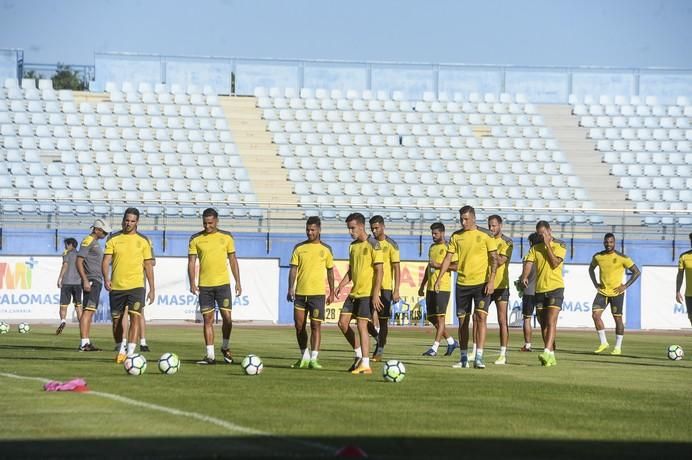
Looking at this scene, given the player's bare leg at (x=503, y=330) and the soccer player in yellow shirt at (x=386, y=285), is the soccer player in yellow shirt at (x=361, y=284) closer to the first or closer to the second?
the soccer player in yellow shirt at (x=386, y=285)

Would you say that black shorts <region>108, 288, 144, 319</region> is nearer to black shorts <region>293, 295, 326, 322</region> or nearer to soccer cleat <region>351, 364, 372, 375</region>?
black shorts <region>293, 295, 326, 322</region>

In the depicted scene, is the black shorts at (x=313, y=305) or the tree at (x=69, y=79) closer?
the black shorts at (x=313, y=305)

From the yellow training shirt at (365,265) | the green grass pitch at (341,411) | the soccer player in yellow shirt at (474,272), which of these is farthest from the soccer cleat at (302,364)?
the soccer player in yellow shirt at (474,272)

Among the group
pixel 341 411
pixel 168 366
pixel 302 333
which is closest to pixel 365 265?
pixel 302 333

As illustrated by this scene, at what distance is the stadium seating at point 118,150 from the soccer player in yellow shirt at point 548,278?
1875 centimetres

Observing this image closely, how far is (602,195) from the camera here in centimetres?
4472

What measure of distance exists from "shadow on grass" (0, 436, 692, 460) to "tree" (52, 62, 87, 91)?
38.7 meters

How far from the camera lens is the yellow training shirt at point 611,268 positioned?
81.0ft

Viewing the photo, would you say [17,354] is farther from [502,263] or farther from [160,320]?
[160,320]

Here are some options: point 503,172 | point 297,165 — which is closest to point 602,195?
point 503,172

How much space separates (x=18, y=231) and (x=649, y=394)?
25931 millimetres

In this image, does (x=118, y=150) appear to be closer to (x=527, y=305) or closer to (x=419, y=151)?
(x=419, y=151)

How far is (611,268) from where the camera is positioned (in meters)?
24.8

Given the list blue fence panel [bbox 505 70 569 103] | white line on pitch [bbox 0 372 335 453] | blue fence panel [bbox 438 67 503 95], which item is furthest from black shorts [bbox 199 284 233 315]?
blue fence panel [bbox 505 70 569 103]
